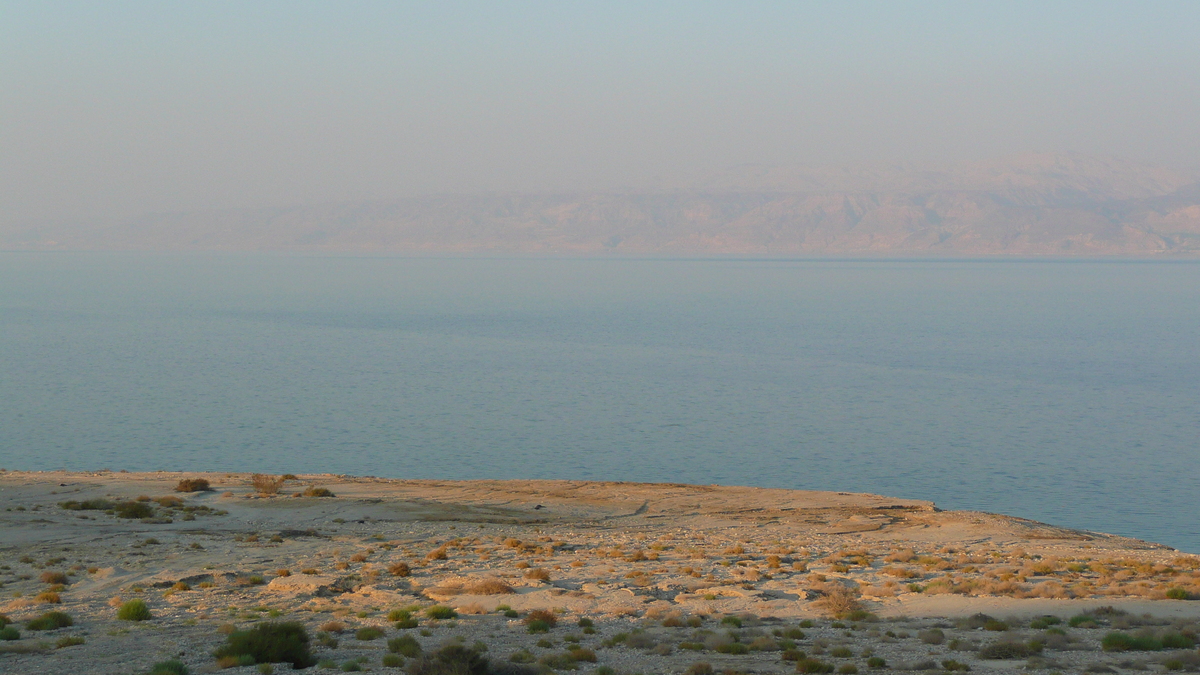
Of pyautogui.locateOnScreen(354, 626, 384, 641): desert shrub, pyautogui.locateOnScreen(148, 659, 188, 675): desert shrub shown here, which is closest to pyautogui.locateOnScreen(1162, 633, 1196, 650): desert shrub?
pyautogui.locateOnScreen(354, 626, 384, 641): desert shrub

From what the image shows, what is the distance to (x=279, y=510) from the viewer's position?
31.5 meters

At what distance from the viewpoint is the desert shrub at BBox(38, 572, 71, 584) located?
20844 millimetres

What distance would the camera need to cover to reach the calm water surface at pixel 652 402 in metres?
48.1

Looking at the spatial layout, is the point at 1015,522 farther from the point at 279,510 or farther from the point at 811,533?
the point at 279,510

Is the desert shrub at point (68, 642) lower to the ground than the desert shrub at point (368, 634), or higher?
higher

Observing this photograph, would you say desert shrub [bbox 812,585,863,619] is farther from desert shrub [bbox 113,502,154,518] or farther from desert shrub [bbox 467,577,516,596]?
desert shrub [bbox 113,502,154,518]

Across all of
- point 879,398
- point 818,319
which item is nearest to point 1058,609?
point 879,398

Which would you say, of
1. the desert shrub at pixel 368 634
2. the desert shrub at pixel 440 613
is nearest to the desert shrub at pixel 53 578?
the desert shrub at pixel 368 634

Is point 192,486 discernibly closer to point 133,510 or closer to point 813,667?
point 133,510

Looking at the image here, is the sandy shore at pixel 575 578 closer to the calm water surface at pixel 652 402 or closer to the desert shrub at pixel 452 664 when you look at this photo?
the desert shrub at pixel 452 664

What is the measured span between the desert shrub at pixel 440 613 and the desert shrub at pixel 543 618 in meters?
1.37

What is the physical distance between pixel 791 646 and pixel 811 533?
15139mm

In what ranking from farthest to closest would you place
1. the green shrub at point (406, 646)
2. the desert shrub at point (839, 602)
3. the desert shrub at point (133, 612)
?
1. the desert shrub at point (839, 602)
2. the desert shrub at point (133, 612)
3. the green shrub at point (406, 646)

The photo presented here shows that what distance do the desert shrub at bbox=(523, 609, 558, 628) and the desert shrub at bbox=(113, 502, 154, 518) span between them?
15.7 m
